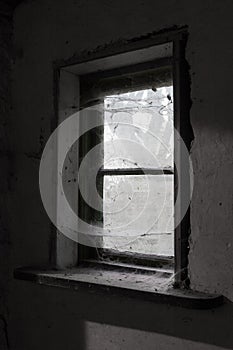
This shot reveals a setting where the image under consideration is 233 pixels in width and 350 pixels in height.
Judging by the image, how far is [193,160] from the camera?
1066 millimetres

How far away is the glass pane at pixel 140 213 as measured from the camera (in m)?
1.25

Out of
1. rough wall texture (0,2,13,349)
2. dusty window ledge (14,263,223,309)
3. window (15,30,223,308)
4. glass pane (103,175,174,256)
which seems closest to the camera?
dusty window ledge (14,263,223,309)

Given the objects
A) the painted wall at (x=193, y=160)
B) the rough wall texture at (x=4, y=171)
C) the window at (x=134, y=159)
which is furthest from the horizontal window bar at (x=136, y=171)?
the rough wall texture at (x=4, y=171)

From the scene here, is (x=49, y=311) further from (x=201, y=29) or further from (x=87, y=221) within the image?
(x=201, y=29)

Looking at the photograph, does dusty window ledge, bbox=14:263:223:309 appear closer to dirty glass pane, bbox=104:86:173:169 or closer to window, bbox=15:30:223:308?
window, bbox=15:30:223:308

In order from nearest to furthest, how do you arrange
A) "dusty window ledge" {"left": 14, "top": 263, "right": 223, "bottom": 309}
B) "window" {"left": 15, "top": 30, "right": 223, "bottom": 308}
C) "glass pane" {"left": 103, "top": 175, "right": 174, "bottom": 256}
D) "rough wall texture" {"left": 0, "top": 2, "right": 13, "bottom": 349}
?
1. "dusty window ledge" {"left": 14, "top": 263, "right": 223, "bottom": 309}
2. "window" {"left": 15, "top": 30, "right": 223, "bottom": 308}
3. "glass pane" {"left": 103, "top": 175, "right": 174, "bottom": 256}
4. "rough wall texture" {"left": 0, "top": 2, "right": 13, "bottom": 349}

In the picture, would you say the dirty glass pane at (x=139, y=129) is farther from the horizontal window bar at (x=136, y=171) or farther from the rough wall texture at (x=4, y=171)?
the rough wall texture at (x=4, y=171)

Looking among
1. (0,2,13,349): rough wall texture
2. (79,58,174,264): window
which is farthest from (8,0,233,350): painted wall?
(79,58,174,264): window

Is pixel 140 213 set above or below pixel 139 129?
below

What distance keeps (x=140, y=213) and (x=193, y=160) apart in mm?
300

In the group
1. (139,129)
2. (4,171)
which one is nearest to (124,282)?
(139,129)

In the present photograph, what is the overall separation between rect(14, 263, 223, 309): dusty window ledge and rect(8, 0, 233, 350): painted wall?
54 millimetres

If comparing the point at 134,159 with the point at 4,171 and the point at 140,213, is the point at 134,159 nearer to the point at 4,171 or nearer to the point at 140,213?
the point at 140,213

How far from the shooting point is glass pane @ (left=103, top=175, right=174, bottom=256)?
1.25 meters
